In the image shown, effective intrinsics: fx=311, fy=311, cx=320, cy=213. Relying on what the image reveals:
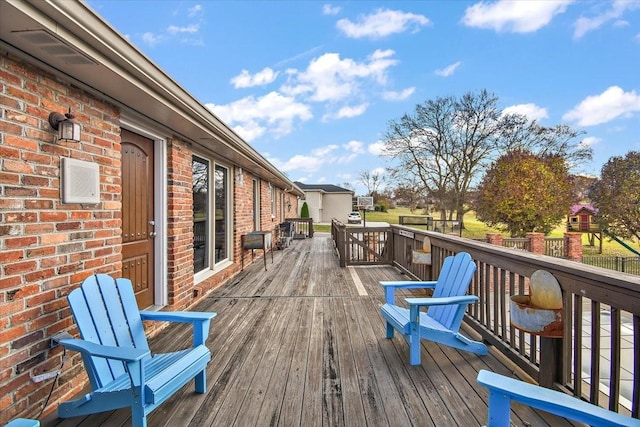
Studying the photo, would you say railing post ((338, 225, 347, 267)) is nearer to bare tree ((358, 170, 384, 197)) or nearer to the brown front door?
the brown front door

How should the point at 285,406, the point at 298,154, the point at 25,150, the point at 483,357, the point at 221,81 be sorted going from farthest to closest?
the point at 298,154, the point at 221,81, the point at 483,357, the point at 285,406, the point at 25,150

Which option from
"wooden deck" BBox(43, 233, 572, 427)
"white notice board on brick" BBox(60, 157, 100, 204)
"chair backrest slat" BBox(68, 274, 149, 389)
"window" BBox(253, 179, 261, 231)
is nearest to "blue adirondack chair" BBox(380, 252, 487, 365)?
"wooden deck" BBox(43, 233, 572, 427)

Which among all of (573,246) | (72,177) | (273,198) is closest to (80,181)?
(72,177)

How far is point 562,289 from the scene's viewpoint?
78.4 inches

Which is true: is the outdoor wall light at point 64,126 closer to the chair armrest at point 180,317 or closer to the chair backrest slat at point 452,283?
the chair armrest at point 180,317

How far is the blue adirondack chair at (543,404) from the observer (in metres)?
1.07

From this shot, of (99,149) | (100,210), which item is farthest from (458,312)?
(99,149)

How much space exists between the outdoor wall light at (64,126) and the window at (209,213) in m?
2.29

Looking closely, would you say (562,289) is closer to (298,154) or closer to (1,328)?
(1,328)

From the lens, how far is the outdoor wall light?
77.2 inches

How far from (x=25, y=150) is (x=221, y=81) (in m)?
11.9

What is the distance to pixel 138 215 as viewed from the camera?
125 inches

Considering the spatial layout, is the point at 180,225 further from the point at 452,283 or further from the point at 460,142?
the point at 460,142

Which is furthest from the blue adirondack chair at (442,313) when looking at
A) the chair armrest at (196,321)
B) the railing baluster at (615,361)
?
the chair armrest at (196,321)
